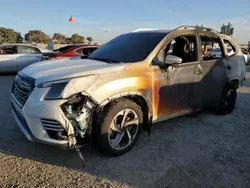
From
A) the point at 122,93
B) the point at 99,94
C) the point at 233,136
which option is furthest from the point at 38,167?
the point at 233,136

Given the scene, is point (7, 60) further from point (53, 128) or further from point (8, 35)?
point (8, 35)

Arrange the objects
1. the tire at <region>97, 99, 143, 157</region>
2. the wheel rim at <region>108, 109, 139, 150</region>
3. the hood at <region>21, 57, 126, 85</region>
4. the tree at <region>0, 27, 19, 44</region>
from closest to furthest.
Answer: the hood at <region>21, 57, 126, 85</region> → the tire at <region>97, 99, 143, 157</region> → the wheel rim at <region>108, 109, 139, 150</region> → the tree at <region>0, 27, 19, 44</region>

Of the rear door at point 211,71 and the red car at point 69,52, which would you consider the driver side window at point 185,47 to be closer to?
the rear door at point 211,71

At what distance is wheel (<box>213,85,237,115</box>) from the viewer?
485 cm

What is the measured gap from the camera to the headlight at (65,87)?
8.53 ft

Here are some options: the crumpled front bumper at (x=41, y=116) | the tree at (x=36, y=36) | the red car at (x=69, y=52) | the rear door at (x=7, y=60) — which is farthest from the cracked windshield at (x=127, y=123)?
the tree at (x=36, y=36)

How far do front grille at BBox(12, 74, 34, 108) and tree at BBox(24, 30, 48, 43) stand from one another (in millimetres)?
52532

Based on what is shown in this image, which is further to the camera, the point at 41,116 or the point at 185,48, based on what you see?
the point at 185,48

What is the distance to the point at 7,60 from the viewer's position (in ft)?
32.5

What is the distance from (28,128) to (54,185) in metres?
0.74

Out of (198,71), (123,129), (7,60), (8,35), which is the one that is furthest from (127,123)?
(8,35)

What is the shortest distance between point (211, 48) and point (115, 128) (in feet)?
9.88

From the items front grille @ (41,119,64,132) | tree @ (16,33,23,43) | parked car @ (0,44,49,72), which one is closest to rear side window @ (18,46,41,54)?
parked car @ (0,44,49,72)

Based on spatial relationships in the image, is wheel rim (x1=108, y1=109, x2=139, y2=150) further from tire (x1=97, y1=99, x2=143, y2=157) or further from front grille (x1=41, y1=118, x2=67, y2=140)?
front grille (x1=41, y1=118, x2=67, y2=140)
